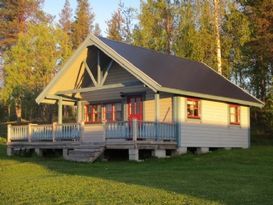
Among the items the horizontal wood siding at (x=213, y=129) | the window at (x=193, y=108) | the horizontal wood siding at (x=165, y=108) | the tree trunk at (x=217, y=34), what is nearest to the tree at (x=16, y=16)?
the tree trunk at (x=217, y=34)

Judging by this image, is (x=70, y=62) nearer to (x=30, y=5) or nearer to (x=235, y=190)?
(x=235, y=190)

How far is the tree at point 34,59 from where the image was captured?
4303 centimetres

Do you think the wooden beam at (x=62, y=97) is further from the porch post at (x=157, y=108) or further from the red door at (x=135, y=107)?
the porch post at (x=157, y=108)

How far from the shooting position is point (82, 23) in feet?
245

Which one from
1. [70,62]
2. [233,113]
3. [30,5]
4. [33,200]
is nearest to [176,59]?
[233,113]

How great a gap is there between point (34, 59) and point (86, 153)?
21.3m

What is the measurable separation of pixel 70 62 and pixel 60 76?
1.22m

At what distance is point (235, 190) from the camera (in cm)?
1288

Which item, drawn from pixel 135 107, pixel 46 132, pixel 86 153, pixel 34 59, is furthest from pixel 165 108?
pixel 34 59

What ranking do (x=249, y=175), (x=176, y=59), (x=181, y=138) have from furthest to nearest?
1. (x=176, y=59)
2. (x=181, y=138)
3. (x=249, y=175)

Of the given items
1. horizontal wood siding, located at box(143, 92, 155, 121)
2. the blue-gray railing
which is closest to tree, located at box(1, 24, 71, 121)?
horizontal wood siding, located at box(143, 92, 155, 121)

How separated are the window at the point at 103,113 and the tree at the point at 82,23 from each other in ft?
136

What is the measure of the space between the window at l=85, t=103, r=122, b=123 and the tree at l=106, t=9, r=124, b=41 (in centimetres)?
2099

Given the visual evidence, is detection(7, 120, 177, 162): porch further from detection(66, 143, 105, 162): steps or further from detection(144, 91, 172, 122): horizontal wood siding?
detection(144, 91, 172, 122): horizontal wood siding
